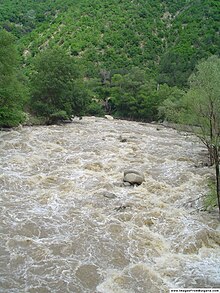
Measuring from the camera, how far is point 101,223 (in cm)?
1350

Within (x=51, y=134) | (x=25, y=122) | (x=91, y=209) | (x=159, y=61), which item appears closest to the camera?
(x=91, y=209)

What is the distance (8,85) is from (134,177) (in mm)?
14020

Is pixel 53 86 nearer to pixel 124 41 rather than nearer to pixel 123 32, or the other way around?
pixel 124 41

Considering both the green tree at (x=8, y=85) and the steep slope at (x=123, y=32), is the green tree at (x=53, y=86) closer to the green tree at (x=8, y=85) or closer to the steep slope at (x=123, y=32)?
the green tree at (x=8, y=85)

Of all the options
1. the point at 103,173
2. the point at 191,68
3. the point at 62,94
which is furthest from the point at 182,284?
the point at 191,68

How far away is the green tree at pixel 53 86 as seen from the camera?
1346 inches

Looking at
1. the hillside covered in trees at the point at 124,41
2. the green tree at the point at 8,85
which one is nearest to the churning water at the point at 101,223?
the green tree at the point at 8,85

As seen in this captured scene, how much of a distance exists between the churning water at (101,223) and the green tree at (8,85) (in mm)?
4891

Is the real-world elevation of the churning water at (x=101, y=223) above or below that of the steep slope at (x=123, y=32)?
below

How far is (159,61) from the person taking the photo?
6969 centimetres

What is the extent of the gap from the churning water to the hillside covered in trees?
28094 millimetres

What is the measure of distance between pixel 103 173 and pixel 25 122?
1521cm

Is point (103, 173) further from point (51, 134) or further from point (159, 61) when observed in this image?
point (159, 61)

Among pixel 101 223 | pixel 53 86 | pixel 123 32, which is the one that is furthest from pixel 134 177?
pixel 123 32
